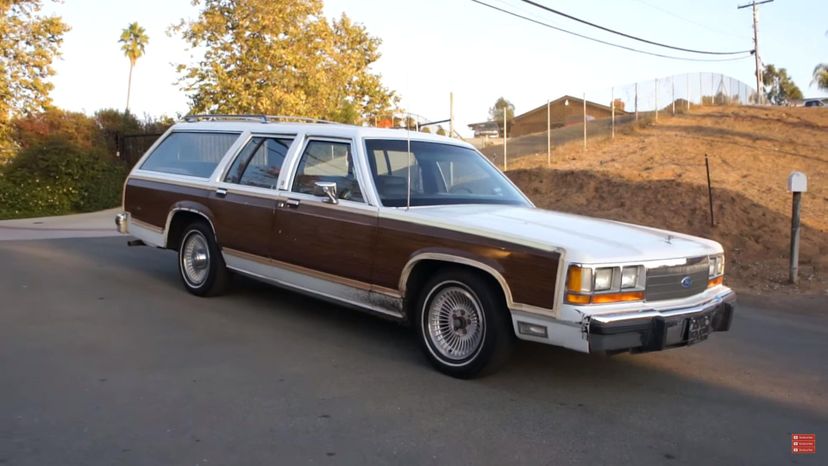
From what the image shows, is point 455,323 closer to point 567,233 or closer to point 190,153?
point 567,233

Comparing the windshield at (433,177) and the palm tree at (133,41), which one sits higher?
the palm tree at (133,41)

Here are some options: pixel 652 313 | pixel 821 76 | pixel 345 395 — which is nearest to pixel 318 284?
pixel 345 395

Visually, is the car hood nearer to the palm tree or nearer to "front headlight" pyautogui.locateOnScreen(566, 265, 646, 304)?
"front headlight" pyautogui.locateOnScreen(566, 265, 646, 304)

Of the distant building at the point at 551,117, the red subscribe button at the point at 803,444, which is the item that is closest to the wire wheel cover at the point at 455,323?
the red subscribe button at the point at 803,444

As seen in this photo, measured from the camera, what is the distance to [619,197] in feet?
49.5

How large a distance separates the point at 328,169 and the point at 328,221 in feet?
1.80

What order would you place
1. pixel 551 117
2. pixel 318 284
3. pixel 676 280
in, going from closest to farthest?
pixel 676 280
pixel 318 284
pixel 551 117

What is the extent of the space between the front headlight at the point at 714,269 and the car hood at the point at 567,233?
61 mm

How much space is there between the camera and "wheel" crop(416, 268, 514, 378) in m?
5.00

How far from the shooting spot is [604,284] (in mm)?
4703

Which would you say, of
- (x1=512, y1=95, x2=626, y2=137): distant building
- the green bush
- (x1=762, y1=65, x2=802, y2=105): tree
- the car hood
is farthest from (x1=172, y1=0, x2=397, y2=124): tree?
(x1=762, y1=65, x2=802, y2=105): tree

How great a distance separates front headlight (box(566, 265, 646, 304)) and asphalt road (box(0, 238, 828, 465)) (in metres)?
0.72

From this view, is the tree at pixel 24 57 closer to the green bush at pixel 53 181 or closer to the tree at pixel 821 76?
the green bush at pixel 53 181

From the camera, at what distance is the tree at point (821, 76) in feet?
204
